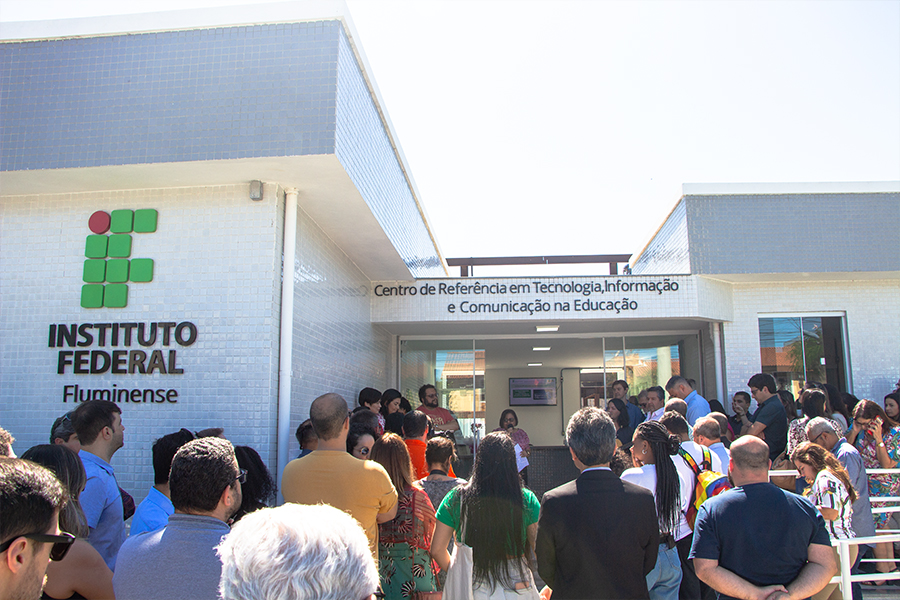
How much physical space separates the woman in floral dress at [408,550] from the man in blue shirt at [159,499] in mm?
1156

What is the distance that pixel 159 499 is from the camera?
3178 millimetres

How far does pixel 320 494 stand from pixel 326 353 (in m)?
3.74

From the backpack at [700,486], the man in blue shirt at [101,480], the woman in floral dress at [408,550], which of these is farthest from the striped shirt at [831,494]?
the man in blue shirt at [101,480]

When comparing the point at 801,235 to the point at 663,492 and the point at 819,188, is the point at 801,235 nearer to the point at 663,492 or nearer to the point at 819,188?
the point at 819,188

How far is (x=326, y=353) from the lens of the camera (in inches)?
272

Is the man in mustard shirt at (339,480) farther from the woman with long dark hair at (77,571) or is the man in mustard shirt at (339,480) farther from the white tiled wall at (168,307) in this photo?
the white tiled wall at (168,307)

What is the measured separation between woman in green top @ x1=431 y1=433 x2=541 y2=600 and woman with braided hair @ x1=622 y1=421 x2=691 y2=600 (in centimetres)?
78

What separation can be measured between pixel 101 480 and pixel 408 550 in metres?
1.68

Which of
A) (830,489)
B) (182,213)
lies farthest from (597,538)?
(182,213)

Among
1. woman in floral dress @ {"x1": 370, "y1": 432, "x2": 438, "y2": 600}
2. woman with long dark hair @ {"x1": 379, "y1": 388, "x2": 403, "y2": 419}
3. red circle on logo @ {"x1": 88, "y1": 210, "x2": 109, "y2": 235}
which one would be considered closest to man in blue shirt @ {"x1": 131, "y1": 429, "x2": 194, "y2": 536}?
woman in floral dress @ {"x1": 370, "y1": 432, "x2": 438, "y2": 600}

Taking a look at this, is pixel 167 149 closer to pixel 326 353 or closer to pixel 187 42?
pixel 187 42

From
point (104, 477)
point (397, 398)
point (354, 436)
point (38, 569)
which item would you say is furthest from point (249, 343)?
point (38, 569)

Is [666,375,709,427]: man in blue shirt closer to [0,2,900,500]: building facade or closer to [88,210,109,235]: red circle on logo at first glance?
[0,2,900,500]: building facade

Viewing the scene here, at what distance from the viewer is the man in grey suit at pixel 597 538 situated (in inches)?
109
